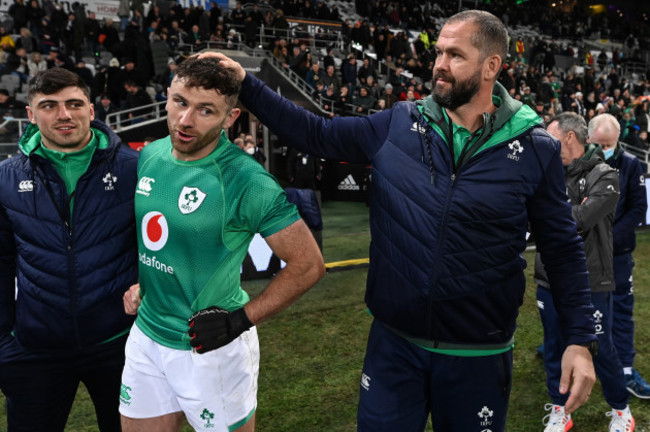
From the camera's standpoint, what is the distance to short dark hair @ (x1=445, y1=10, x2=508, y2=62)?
7.33 ft

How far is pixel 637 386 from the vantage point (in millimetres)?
4504

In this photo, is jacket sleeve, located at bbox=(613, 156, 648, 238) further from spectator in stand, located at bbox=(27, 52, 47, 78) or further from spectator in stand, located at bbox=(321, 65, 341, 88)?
spectator in stand, located at bbox=(27, 52, 47, 78)

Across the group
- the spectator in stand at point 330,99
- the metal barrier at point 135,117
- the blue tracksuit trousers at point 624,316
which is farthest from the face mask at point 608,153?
the spectator in stand at point 330,99

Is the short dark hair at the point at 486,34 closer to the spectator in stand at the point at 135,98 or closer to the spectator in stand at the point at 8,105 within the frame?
the spectator in stand at the point at 8,105

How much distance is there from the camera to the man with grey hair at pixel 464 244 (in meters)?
2.20

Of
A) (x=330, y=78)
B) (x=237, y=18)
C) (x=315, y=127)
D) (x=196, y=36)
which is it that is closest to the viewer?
(x=315, y=127)

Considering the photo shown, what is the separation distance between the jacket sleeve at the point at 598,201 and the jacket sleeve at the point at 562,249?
1404 millimetres

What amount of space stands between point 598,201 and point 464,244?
189 cm

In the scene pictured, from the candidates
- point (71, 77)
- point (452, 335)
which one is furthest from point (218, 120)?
point (452, 335)

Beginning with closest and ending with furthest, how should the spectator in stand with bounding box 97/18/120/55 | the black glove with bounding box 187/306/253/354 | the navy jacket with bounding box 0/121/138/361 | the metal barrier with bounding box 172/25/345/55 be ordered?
the black glove with bounding box 187/306/253/354, the navy jacket with bounding box 0/121/138/361, the spectator in stand with bounding box 97/18/120/55, the metal barrier with bounding box 172/25/345/55

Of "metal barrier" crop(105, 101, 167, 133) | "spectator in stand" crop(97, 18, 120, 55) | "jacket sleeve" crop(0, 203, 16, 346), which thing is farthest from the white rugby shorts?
"spectator in stand" crop(97, 18, 120, 55)

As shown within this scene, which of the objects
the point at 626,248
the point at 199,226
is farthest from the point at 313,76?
the point at 199,226

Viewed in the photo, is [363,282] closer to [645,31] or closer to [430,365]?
[430,365]

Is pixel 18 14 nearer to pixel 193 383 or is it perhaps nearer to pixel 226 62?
pixel 226 62
